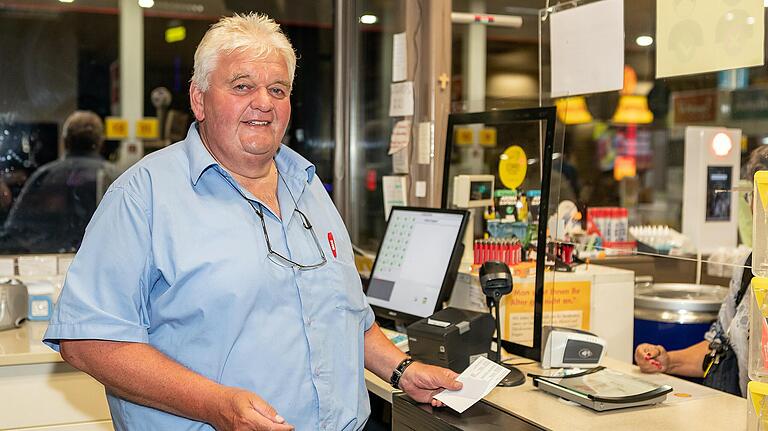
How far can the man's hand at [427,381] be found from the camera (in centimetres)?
205

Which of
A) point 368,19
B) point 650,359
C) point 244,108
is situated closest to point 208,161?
point 244,108

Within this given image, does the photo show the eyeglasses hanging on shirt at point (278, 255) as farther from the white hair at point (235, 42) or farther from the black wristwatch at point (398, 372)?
the black wristwatch at point (398, 372)

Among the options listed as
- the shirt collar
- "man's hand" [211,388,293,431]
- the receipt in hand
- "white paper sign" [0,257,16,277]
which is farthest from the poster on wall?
"white paper sign" [0,257,16,277]

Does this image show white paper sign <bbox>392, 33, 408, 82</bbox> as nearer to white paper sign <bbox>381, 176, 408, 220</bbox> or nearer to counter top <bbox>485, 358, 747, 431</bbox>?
white paper sign <bbox>381, 176, 408, 220</bbox>

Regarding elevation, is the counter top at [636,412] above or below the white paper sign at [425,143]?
below

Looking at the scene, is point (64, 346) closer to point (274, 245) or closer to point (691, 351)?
point (274, 245)

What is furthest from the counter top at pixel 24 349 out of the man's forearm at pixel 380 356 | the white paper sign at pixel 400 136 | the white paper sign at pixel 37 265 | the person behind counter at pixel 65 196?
the white paper sign at pixel 400 136

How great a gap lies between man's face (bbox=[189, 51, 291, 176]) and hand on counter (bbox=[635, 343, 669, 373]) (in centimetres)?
132

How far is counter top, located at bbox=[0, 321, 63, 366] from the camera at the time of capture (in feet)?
9.16

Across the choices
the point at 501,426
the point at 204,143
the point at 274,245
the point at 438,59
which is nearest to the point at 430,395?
the point at 501,426

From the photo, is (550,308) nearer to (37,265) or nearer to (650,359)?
(650,359)

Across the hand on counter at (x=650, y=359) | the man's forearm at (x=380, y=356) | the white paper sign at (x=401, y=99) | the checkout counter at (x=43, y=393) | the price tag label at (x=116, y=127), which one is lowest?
the checkout counter at (x=43, y=393)

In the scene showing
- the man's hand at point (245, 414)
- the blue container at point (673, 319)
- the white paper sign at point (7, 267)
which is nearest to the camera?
the man's hand at point (245, 414)

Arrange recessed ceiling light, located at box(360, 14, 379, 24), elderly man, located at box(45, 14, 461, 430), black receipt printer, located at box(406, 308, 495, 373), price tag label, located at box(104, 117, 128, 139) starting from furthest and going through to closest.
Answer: price tag label, located at box(104, 117, 128, 139), recessed ceiling light, located at box(360, 14, 379, 24), black receipt printer, located at box(406, 308, 495, 373), elderly man, located at box(45, 14, 461, 430)
